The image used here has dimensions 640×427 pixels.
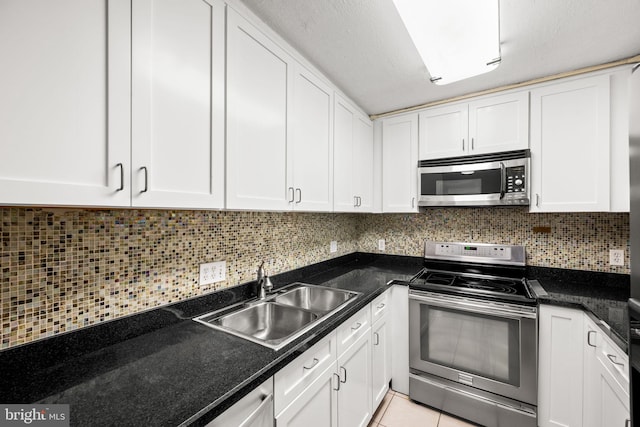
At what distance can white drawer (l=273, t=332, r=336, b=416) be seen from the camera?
0.98 metres

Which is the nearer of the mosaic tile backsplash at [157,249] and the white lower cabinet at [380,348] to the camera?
the mosaic tile backsplash at [157,249]

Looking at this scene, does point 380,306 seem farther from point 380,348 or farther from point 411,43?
point 411,43

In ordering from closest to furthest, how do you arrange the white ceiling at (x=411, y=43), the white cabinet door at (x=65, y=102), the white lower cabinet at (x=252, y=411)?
the white cabinet door at (x=65, y=102) → the white lower cabinet at (x=252, y=411) → the white ceiling at (x=411, y=43)

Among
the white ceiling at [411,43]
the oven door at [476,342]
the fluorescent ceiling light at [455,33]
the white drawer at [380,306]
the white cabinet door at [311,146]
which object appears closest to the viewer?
the fluorescent ceiling light at [455,33]

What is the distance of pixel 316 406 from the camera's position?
1.19 metres

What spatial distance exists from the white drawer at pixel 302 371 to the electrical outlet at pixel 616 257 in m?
2.12

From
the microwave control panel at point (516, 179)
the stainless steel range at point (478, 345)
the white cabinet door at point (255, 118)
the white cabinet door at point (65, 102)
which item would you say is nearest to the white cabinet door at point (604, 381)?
the stainless steel range at point (478, 345)

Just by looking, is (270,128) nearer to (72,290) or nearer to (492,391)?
(72,290)

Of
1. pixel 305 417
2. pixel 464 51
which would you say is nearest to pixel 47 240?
pixel 305 417

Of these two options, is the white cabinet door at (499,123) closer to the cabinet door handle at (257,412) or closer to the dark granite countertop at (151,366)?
the dark granite countertop at (151,366)

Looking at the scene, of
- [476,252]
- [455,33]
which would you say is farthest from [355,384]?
[455,33]

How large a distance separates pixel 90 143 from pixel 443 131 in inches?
90.8

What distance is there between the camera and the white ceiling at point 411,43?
1.23 metres

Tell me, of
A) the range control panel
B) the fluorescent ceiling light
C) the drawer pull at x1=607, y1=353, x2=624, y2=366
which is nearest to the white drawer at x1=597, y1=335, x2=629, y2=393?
the drawer pull at x1=607, y1=353, x2=624, y2=366
